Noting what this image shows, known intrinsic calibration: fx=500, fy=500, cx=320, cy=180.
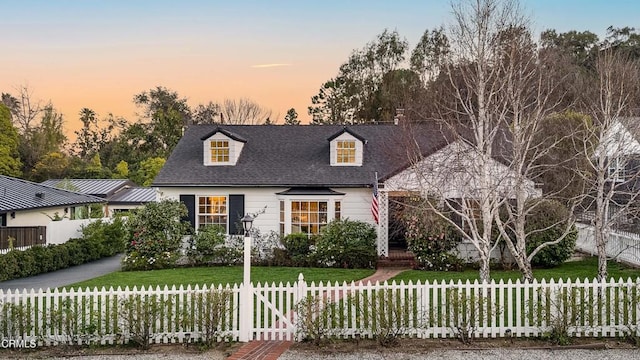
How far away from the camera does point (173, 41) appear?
21.4 meters

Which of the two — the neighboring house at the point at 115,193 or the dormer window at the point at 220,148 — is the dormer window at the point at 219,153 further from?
the neighboring house at the point at 115,193

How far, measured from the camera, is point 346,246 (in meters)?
17.3

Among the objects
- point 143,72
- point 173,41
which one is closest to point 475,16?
point 173,41

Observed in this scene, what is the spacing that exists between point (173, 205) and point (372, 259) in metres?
7.48

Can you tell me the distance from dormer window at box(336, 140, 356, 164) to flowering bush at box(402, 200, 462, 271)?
A: 15.3 feet

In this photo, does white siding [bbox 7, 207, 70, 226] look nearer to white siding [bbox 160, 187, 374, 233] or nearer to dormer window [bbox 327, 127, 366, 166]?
white siding [bbox 160, 187, 374, 233]

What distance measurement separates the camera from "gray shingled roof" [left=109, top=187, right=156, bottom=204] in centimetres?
3578

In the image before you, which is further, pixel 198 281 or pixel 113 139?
pixel 113 139

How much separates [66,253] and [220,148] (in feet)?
23.3

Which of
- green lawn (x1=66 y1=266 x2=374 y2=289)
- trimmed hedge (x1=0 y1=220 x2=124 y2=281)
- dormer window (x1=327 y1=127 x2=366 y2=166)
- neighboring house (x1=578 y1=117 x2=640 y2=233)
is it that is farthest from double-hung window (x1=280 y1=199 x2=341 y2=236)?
neighboring house (x1=578 y1=117 x2=640 y2=233)

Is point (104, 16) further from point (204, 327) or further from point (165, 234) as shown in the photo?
point (204, 327)

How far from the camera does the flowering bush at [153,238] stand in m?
17.6

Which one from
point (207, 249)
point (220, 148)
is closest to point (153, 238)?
point (207, 249)

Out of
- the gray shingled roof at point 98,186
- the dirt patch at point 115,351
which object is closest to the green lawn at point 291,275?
the dirt patch at point 115,351
